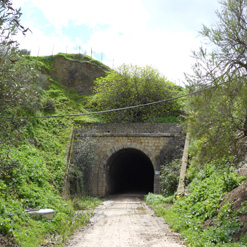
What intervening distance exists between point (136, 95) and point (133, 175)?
1016cm

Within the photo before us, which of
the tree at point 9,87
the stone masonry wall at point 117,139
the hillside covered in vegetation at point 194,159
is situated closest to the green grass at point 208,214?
the hillside covered in vegetation at point 194,159

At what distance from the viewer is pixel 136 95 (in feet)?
73.9

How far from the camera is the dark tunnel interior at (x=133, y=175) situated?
22.6 metres

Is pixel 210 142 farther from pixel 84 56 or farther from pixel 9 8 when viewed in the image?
pixel 84 56

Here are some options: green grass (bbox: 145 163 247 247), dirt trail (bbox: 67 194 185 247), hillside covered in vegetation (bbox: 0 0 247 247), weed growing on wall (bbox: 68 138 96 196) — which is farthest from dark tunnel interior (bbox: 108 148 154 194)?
dirt trail (bbox: 67 194 185 247)

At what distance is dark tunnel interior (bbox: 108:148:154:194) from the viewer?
2258 centimetres

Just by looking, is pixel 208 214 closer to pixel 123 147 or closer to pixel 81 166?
pixel 81 166

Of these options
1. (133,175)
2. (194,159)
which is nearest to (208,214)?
(194,159)

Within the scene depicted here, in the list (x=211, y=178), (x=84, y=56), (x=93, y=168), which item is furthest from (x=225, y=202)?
(x=84, y=56)

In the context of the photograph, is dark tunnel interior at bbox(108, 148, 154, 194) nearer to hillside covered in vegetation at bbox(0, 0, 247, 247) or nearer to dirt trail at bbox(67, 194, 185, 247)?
hillside covered in vegetation at bbox(0, 0, 247, 247)

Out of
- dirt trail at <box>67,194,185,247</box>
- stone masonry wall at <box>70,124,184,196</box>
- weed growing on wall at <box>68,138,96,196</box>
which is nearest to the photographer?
dirt trail at <box>67,194,185,247</box>

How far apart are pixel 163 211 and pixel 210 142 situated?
14.9 feet

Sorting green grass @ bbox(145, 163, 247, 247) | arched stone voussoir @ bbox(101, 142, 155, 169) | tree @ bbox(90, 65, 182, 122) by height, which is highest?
tree @ bbox(90, 65, 182, 122)

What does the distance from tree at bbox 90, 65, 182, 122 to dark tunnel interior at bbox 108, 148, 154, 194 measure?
325cm
